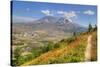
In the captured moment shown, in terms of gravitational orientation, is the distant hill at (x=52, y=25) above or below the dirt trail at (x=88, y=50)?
above

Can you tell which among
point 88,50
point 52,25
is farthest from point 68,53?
point 52,25

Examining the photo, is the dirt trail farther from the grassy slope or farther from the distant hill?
the distant hill

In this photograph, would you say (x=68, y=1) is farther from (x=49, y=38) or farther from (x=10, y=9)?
(x=10, y=9)

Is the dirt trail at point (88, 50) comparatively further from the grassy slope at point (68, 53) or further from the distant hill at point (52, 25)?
the distant hill at point (52, 25)

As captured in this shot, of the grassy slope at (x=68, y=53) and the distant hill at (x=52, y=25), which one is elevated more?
the distant hill at (x=52, y=25)

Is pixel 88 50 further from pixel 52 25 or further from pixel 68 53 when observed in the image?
pixel 52 25

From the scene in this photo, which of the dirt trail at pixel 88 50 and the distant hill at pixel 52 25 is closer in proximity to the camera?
the distant hill at pixel 52 25

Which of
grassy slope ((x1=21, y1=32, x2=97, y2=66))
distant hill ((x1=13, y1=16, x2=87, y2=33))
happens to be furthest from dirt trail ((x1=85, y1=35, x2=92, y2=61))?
distant hill ((x1=13, y1=16, x2=87, y2=33))

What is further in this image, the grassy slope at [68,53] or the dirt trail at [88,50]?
the dirt trail at [88,50]

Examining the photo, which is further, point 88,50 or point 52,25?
point 88,50

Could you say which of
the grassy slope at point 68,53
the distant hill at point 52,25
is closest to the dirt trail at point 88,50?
the grassy slope at point 68,53
